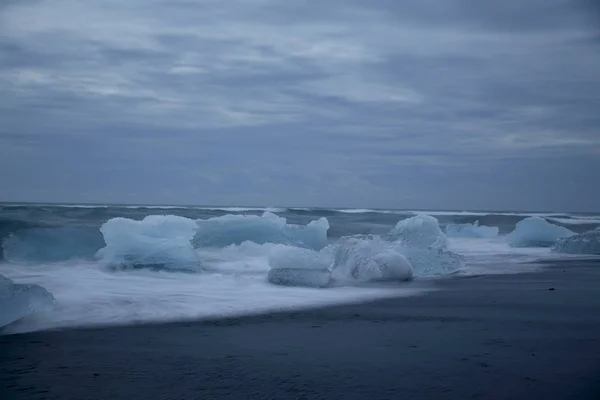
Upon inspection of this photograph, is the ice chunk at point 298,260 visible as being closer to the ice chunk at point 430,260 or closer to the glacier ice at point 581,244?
the ice chunk at point 430,260

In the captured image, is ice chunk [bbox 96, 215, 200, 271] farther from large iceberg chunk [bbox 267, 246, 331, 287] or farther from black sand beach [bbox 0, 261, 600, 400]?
black sand beach [bbox 0, 261, 600, 400]

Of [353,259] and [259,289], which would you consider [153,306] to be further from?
[353,259]

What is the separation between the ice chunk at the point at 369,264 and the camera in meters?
11.5

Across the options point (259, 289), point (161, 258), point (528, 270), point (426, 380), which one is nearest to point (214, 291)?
point (259, 289)

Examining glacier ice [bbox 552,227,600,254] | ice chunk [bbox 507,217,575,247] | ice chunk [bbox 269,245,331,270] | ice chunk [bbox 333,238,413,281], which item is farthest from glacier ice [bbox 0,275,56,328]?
ice chunk [bbox 507,217,575,247]

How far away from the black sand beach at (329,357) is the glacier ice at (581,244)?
11049 mm

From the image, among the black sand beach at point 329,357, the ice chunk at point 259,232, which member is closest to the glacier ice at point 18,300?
the black sand beach at point 329,357

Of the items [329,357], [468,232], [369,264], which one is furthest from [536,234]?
[329,357]

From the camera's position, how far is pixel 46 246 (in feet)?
45.8

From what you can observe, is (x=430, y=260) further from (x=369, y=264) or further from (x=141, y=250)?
(x=141, y=250)

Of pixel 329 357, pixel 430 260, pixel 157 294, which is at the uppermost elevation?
pixel 430 260

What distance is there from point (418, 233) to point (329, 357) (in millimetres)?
11088

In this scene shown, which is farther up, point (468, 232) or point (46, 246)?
point (46, 246)

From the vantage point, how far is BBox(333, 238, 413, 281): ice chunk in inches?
451
